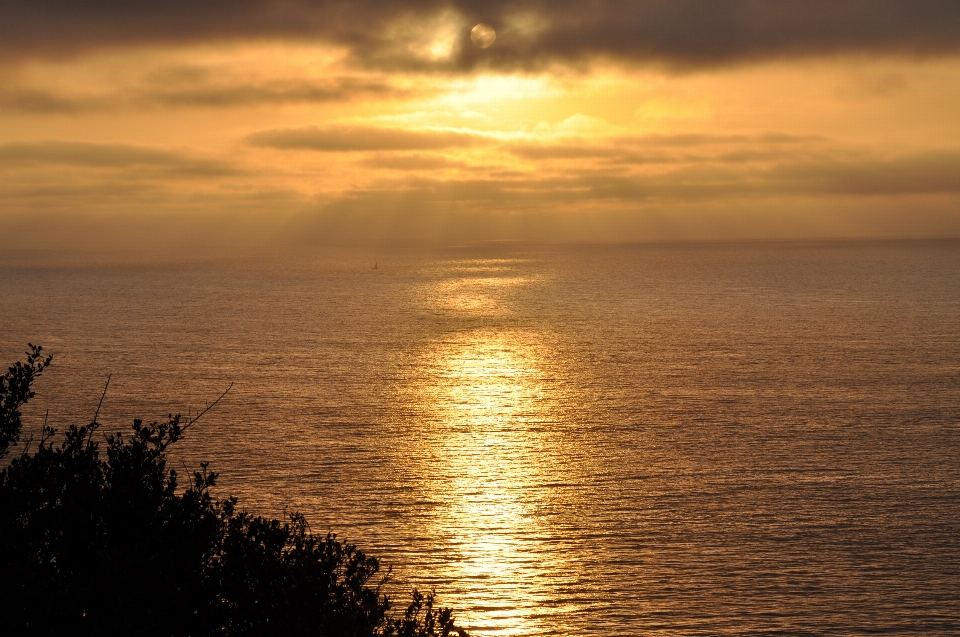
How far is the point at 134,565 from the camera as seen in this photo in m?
17.0

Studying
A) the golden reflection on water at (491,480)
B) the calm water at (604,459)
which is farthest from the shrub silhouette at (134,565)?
the calm water at (604,459)

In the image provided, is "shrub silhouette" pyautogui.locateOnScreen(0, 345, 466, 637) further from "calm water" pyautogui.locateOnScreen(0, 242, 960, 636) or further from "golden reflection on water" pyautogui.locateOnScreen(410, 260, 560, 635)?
"calm water" pyautogui.locateOnScreen(0, 242, 960, 636)

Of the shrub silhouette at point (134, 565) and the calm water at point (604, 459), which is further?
the calm water at point (604, 459)

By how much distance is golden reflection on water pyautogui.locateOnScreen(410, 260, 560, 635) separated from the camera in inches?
1688

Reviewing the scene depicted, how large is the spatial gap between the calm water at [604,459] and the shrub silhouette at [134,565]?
2236cm

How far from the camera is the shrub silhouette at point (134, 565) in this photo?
16.7m

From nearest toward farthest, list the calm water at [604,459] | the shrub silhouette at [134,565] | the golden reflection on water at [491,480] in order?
the shrub silhouette at [134,565], the golden reflection on water at [491,480], the calm water at [604,459]

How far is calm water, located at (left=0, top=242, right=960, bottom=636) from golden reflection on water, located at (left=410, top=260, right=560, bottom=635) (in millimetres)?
197

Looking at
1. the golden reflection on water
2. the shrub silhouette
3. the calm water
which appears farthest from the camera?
the calm water

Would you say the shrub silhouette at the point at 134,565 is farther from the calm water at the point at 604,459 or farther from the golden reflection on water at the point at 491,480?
the calm water at the point at 604,459

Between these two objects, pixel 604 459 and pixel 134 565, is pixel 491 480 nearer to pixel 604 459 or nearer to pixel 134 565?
pixel 604 459

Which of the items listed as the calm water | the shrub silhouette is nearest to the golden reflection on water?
the calm water

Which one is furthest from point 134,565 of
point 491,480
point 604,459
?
point 604,459

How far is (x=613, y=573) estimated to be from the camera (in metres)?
45.2
